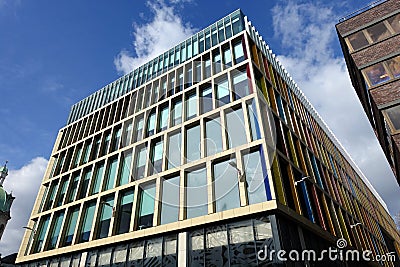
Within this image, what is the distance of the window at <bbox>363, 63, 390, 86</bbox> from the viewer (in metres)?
17.0

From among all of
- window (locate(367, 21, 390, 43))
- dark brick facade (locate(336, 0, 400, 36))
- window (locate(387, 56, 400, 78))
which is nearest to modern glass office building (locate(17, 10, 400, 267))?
dark brick facade (locate(336, 0, 400, 36))

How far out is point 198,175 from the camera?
2006 cm

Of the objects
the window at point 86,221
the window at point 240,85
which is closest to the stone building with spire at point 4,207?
the window at point 86,221

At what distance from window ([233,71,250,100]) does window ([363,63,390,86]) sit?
8.62m

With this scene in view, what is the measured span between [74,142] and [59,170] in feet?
13.9

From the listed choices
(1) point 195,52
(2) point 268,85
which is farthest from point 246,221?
(1) point 195,52

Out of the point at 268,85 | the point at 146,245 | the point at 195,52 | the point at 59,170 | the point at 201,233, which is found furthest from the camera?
the point at 59,170

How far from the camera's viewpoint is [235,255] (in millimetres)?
15164

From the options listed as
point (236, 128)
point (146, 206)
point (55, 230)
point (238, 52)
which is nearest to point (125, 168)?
point (146, 206)

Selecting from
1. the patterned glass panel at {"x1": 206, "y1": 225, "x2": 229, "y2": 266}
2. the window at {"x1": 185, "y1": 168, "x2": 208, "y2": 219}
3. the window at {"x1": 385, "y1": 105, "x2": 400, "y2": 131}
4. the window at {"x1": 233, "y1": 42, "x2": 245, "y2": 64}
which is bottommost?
the patterned glass panel at {"x1": 206, "y1": 225, "x2": 229, "y2": 266}

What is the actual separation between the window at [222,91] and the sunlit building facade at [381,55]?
33.5ft

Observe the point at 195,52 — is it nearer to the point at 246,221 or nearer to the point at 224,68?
the point at 224,68

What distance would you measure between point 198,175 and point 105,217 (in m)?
10.4

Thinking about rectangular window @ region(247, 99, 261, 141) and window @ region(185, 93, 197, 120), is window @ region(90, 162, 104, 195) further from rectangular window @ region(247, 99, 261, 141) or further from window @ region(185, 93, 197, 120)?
rectangular window @ region(247, 99, 261, 141)
